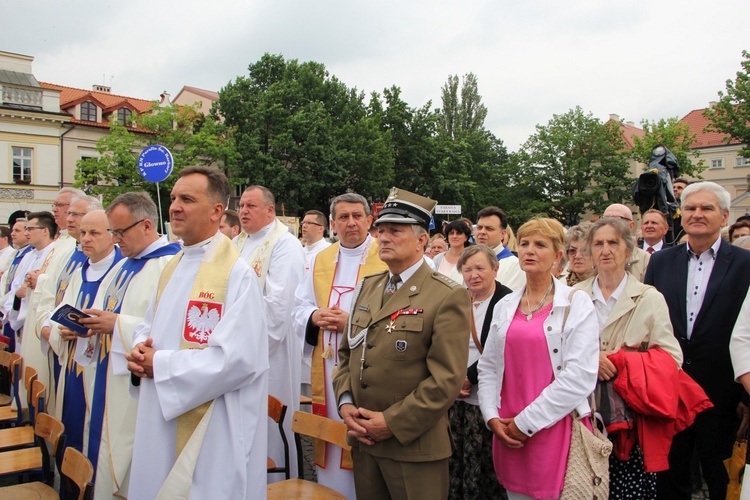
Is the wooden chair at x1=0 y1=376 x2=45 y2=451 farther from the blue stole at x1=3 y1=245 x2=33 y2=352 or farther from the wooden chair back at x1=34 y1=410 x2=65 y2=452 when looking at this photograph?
the blue stole at x1=3 y1=245 x2=33 y2=352

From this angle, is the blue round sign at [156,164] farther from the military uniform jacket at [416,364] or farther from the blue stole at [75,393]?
the military uniform jacket at [416,364]

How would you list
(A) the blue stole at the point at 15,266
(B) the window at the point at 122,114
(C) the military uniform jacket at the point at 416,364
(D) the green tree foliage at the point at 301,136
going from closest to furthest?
(C) the military uniform jacket at the point at 416,364 < (A) the blue stole at the point at 15,266 < (D) the green tree foliage at the point at 301,136 < (B) the window at the point at 122,114

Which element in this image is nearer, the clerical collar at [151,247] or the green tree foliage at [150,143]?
the clerical collar at [151,247]

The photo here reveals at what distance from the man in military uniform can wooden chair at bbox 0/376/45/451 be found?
2.70 metres

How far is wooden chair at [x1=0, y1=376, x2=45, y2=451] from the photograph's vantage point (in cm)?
422

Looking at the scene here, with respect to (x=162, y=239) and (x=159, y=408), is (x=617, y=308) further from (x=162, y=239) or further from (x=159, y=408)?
(x=162, y=239)

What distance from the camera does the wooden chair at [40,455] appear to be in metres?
3.59

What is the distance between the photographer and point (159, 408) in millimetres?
2930

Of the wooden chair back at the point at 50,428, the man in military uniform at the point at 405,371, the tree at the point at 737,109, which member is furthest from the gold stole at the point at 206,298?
the tree at the point at 737,109

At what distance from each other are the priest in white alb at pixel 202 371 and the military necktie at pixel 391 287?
68 cm

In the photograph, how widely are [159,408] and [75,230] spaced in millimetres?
3120

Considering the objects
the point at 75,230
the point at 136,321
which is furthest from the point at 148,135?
the point at 136,321

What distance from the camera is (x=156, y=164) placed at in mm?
10672

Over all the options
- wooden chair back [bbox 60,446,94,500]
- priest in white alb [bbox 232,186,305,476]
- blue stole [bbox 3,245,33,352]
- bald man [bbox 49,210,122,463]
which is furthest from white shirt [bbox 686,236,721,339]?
blue stole [bbox 3,245,33,352]
